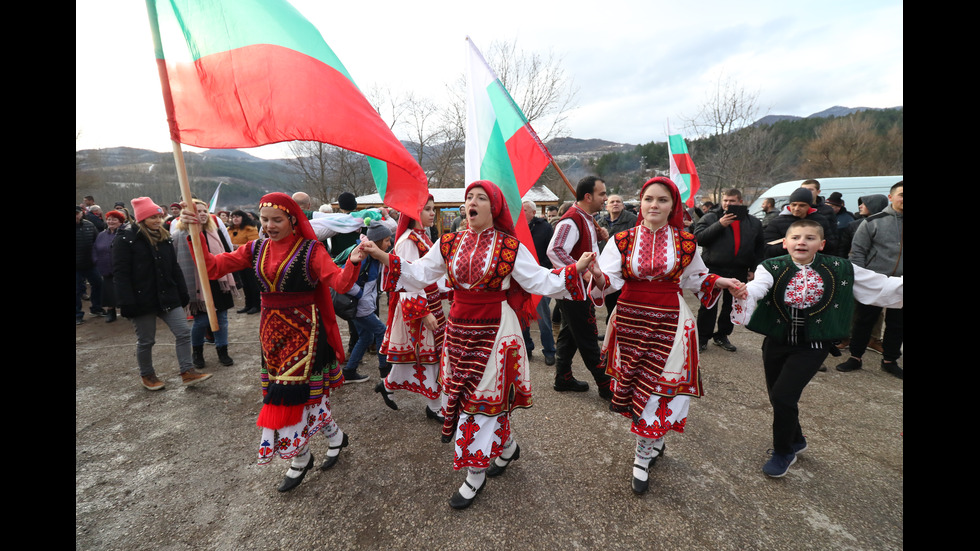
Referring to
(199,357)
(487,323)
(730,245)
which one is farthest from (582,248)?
(199,357)

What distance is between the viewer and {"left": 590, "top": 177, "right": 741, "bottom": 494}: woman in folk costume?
2.69 m

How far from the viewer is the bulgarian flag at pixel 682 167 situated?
7.06 meters

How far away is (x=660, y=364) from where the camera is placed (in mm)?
2713

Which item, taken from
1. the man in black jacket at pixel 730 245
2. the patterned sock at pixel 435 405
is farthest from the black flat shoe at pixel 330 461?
the man in black jacket at pixel 730 245

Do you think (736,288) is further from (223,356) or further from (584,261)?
(223,356)

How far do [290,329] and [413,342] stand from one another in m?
1.18

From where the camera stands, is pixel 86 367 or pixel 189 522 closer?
pixel 189 522

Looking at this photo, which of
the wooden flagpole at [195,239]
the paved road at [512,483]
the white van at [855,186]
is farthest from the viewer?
the white van at [855,186]

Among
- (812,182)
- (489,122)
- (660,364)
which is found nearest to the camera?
(660,364)

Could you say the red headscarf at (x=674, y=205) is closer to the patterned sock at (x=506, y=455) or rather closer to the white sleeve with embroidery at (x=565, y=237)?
the white sleeve with embroidery at (x=565, y=237)

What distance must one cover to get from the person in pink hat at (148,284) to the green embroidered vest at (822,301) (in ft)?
18.8

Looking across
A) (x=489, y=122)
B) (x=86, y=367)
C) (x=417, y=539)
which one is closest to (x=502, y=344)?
(x=417, y=539)
